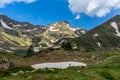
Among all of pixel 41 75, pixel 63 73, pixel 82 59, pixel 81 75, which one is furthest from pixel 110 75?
pixel 82 59

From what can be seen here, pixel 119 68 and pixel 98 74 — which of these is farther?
pixel 119 68

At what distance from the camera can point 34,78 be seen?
54000 millimetres

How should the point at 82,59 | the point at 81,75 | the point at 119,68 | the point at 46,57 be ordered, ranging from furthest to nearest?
the point at 46,57 < the point at 82,59 < the point at 119,68 < the point at 81,75

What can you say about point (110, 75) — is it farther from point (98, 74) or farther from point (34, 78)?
point (34, 78)

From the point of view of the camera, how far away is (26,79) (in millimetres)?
53469

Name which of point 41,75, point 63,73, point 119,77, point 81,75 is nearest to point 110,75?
point 119,77

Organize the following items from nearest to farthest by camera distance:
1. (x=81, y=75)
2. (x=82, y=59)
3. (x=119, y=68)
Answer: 1. (x=81, y=75)
2. (x=119, y=68)
3. (x=82, y=59)

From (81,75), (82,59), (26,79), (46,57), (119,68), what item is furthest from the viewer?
(46,57)

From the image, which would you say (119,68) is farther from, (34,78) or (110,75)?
(34,78)

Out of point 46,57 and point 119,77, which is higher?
point 46,57

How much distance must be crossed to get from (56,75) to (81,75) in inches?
220

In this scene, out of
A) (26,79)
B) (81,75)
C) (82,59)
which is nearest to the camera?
(26,79)

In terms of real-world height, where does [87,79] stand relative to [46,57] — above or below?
below

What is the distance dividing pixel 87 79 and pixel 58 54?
66142 mm
